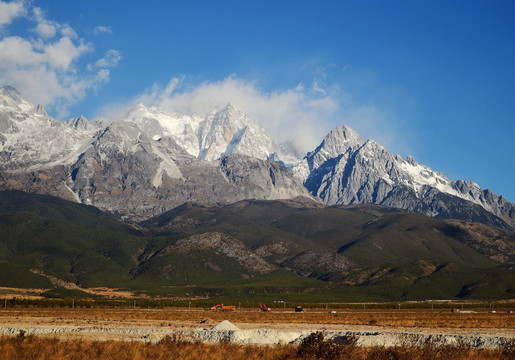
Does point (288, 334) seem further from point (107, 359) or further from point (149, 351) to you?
point (107, 359)

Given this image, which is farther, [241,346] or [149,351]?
[241,346]

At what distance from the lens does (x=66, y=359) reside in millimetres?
35188

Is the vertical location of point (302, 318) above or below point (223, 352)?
below

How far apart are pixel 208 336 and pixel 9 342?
1718 cm

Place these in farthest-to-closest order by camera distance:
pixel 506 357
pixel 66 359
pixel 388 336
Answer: pixel 388 336
pixel 506 357
pixel 66 359

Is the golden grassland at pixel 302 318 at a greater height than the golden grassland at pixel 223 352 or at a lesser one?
lesser

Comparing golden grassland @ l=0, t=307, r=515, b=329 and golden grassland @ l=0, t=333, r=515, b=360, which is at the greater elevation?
golden grassland @ l=0, t=333, r=515, b=360

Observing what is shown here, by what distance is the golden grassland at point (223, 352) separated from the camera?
118 feet

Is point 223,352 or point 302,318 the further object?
point 302,318

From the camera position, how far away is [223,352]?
38812 mm

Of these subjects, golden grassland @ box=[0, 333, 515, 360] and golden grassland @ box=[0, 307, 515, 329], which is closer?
golden grassland @ box=[0, 333, 515, 360]

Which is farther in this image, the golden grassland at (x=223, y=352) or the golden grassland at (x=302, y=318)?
the golden grassland at (x=302, y=318)

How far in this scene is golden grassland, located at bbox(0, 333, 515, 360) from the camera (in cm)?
3591

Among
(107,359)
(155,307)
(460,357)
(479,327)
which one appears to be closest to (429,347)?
(460,357)
